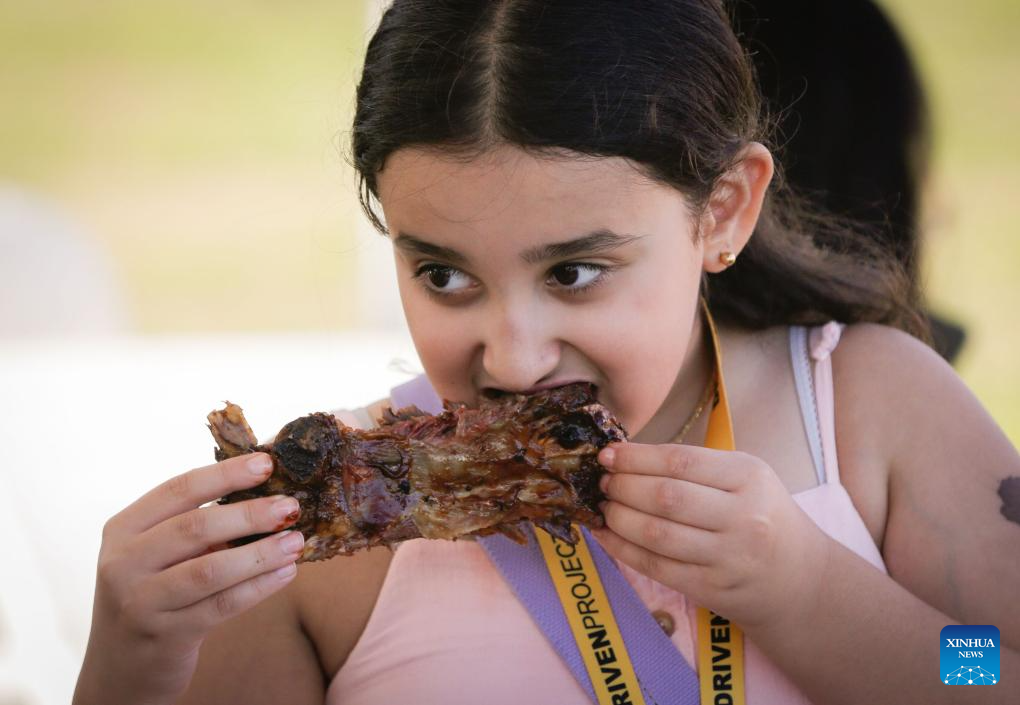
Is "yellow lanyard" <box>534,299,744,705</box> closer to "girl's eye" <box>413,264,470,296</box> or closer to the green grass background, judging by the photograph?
"girl's eye" <box>413,264,470,296</box>

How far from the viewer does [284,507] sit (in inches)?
78.5

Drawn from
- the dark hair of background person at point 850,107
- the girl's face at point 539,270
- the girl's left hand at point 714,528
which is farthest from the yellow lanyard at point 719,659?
the dark hair of background person at point 850,107

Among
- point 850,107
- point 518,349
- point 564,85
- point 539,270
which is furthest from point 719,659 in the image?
point 850,107

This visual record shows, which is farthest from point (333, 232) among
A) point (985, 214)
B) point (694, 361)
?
point (694, 361)

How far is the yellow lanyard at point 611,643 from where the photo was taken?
228 centimetres

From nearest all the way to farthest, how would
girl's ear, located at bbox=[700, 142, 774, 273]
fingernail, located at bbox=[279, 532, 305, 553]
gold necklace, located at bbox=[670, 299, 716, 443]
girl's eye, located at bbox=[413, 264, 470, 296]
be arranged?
fingernail, located at bbox=[279, 532, 305, 553] < girl's eye, located at bbox=[413, 264, 470, 296] < girl's ear, located at bbox=[700, 142, 774, 273] < gold necklace, located at bbox=[670, 299, 716, 443]

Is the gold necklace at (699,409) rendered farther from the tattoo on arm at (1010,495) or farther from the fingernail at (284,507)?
the fingernail at (284,507)

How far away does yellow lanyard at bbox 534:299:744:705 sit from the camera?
7.48 ft

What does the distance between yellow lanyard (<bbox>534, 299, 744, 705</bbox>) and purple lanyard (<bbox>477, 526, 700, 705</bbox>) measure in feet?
0.05

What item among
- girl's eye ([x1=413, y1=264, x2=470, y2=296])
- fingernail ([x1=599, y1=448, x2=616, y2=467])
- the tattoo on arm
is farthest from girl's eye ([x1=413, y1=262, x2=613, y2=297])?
the tattoo on arm

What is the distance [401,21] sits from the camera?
2.35 metres

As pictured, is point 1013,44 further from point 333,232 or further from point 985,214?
point 333,232

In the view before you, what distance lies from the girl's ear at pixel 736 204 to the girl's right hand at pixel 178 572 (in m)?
1.14

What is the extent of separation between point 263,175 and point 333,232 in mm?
854
